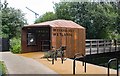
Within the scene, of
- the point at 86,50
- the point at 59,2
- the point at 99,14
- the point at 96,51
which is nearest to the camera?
the point at 86,50

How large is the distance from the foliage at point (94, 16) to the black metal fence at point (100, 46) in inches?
78.5

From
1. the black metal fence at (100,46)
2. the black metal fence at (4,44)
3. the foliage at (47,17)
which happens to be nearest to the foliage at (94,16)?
the foliage at (47,17)

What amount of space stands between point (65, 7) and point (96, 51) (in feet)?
25.4

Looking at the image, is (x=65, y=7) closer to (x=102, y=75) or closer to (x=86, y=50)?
(x=86, y=50)

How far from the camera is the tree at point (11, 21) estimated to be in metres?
24.5

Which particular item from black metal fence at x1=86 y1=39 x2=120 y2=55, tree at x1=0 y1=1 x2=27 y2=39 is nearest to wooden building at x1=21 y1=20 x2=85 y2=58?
black metal fence at x1=86 y1=39 x2=120 y2=55

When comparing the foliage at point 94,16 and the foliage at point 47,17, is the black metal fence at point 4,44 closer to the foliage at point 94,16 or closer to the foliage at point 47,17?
the foliage at point 94,16

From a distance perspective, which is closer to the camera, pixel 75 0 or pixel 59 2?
pixel 75 0

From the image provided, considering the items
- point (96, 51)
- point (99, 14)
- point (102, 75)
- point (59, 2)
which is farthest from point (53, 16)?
point (102, 75)

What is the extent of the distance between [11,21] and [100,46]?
871 centimetres

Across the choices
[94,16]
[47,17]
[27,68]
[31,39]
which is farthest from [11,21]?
[27,68]

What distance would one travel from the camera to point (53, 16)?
28.0m

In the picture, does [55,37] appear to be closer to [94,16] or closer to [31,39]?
[31,39]

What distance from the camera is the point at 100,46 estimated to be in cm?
2130
